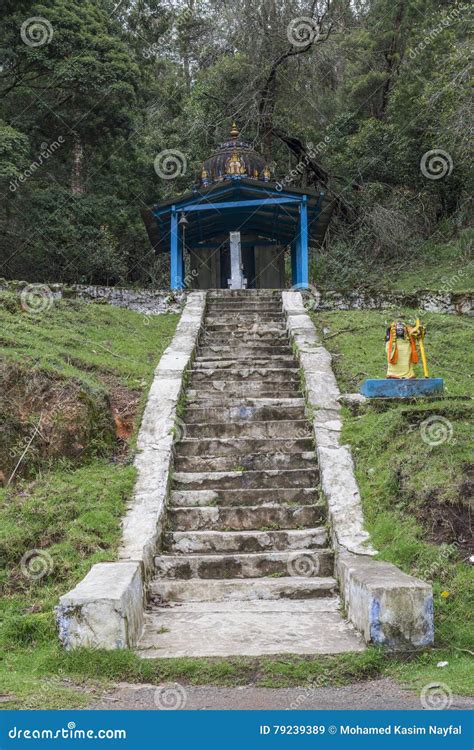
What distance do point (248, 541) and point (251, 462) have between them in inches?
46.4

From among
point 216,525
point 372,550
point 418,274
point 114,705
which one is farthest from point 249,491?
point 418,274

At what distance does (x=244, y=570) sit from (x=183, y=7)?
994 inches

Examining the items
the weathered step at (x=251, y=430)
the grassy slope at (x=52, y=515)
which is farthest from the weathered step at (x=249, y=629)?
the weathered step at (x=251, y=430)

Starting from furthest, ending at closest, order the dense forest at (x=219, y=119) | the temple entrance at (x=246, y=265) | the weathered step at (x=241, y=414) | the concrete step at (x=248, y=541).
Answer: the temple entrance at (x=246, y=265), the dense forest at (x=219, y=119), the weathered step at (x=241, y=414), the concrete step at (x=248, y=541)

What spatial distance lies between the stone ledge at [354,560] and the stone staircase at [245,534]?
0.55 feet

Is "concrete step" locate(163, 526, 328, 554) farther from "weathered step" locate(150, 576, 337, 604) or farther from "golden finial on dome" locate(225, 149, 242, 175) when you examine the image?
"golden finial on dome" locate(225, 149, 242, 175)

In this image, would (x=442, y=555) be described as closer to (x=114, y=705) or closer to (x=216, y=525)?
(x=216, y=525)

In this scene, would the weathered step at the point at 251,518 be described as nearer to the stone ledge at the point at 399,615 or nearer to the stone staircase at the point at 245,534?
the stone staircase at the point at 245,534

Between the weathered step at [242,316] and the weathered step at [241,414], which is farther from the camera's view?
the weathered step at [242,316]

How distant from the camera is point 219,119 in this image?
2319cm

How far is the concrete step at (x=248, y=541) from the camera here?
A: 19.5 feet

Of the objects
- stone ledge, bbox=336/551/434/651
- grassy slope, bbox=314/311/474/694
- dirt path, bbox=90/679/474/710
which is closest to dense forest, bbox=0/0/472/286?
grassy slope, bbox=314/311/474/694

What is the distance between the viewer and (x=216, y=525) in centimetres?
626

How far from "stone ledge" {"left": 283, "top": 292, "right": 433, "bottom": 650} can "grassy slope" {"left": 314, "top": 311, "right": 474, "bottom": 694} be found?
0.12 meters
